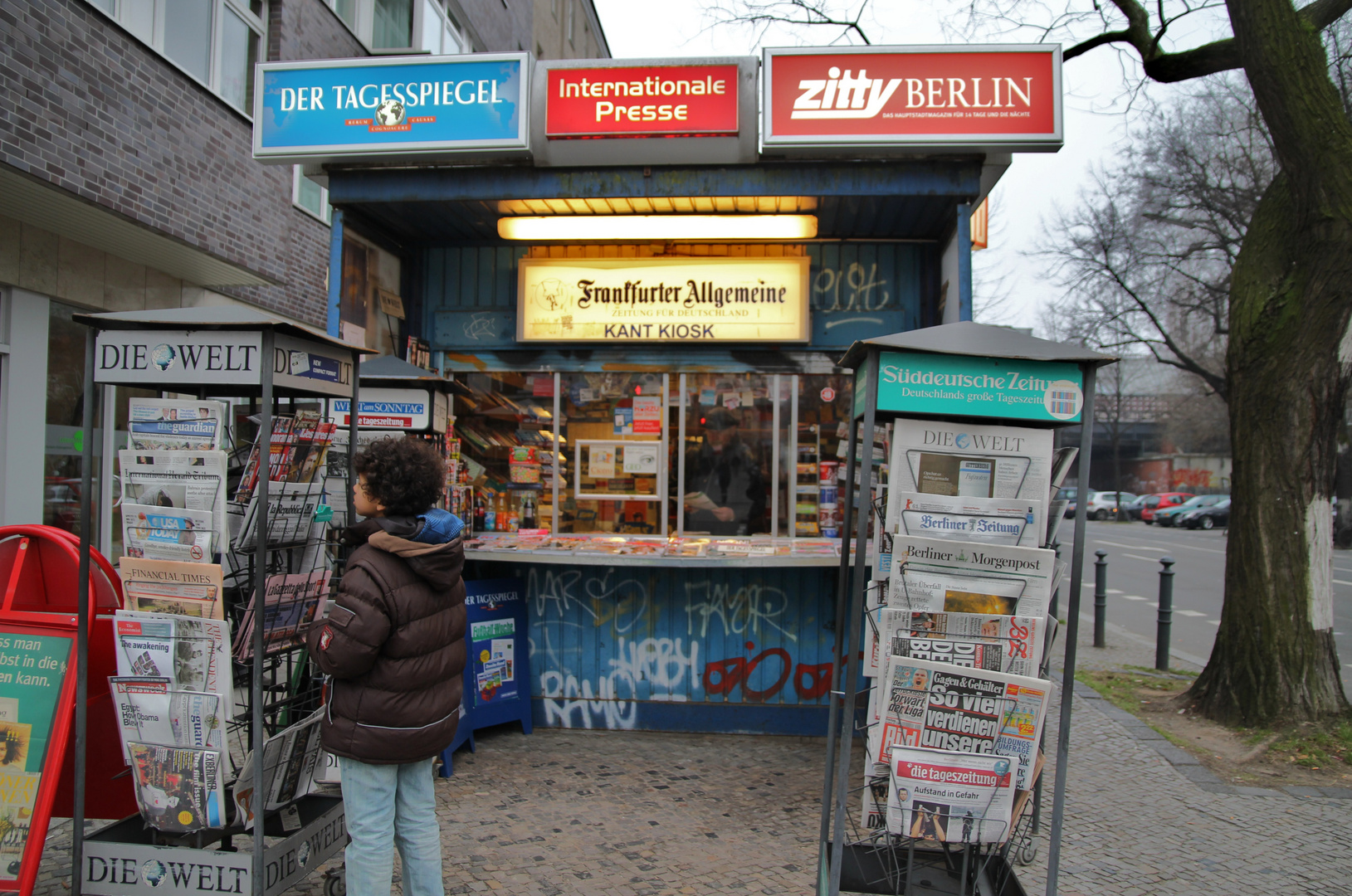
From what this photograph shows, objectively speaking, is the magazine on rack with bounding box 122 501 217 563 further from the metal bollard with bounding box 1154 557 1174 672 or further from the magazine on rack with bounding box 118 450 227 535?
the metal bollard with bounding box 1154 557 1174 672

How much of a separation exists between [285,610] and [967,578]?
2.70 metres

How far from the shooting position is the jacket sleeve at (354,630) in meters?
2.64

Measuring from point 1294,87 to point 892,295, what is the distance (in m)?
2.91

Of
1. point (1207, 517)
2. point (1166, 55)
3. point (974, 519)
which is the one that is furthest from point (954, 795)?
point (1207, 517)

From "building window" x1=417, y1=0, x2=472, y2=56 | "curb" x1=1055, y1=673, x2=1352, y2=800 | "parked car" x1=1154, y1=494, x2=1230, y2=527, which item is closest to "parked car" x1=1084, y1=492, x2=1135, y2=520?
"parked car" x1=1154, y1=494, x2=1230, y2=527

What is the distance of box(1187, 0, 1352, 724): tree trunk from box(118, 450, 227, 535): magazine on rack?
20.1 ft

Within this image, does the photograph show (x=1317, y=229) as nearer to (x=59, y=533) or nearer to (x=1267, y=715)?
(x=1267, y=715)

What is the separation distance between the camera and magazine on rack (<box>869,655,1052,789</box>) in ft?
8.84

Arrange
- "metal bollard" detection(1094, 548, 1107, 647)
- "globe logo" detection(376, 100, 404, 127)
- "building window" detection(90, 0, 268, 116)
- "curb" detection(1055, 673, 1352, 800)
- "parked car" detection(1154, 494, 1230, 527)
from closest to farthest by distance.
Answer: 1. "curb" detection(1055, 673, 1352, 800)
2. "globe logo" detection(376, 100, 404, 127)
3. "building window" detection(90, 0, 268, 116)
4. "metal bollard" detection(1094, 548, 1107, 647)
5. "parked car" detection(1154, 494, 1230, 527)

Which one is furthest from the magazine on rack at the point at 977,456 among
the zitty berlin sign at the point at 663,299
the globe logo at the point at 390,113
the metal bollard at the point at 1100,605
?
the metal bollard at the point at 1100,605

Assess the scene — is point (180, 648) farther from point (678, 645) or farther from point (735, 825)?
point (678, 645)

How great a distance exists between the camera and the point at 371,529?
2803 mm

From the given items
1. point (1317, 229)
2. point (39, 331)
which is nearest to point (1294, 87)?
point (1317, 229)

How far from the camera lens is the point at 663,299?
6.21 m
